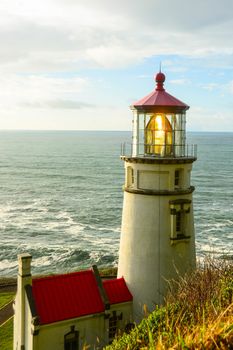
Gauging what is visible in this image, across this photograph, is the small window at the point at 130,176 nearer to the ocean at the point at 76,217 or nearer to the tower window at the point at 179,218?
the tower window at the point at 179,218

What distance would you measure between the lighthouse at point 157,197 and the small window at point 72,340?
109 inches

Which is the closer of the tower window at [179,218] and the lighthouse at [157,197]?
the lighthouse at [157,197]

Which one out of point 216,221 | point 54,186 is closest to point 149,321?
point 216,221

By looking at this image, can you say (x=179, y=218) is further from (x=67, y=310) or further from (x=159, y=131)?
(x=67, y=310)

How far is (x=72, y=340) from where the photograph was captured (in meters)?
16.0

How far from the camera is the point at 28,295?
15336 millimetres

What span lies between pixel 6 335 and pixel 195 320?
48.8ft

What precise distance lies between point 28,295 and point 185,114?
924 centimetres

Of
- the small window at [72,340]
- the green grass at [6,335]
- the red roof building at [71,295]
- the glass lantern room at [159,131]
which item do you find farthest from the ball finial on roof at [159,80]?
the green grass at [6,335]

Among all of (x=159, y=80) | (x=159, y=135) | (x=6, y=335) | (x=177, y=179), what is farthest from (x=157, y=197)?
(x=6, y=335)

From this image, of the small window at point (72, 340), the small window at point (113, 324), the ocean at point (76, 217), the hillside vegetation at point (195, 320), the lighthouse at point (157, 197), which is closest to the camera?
the hillside vegetation at point (195, 320)

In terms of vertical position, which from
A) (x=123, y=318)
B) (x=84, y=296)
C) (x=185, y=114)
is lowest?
(x=123, y=318)

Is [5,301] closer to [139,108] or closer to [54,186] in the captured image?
[139,108]

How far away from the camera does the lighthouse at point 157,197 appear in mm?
16438
